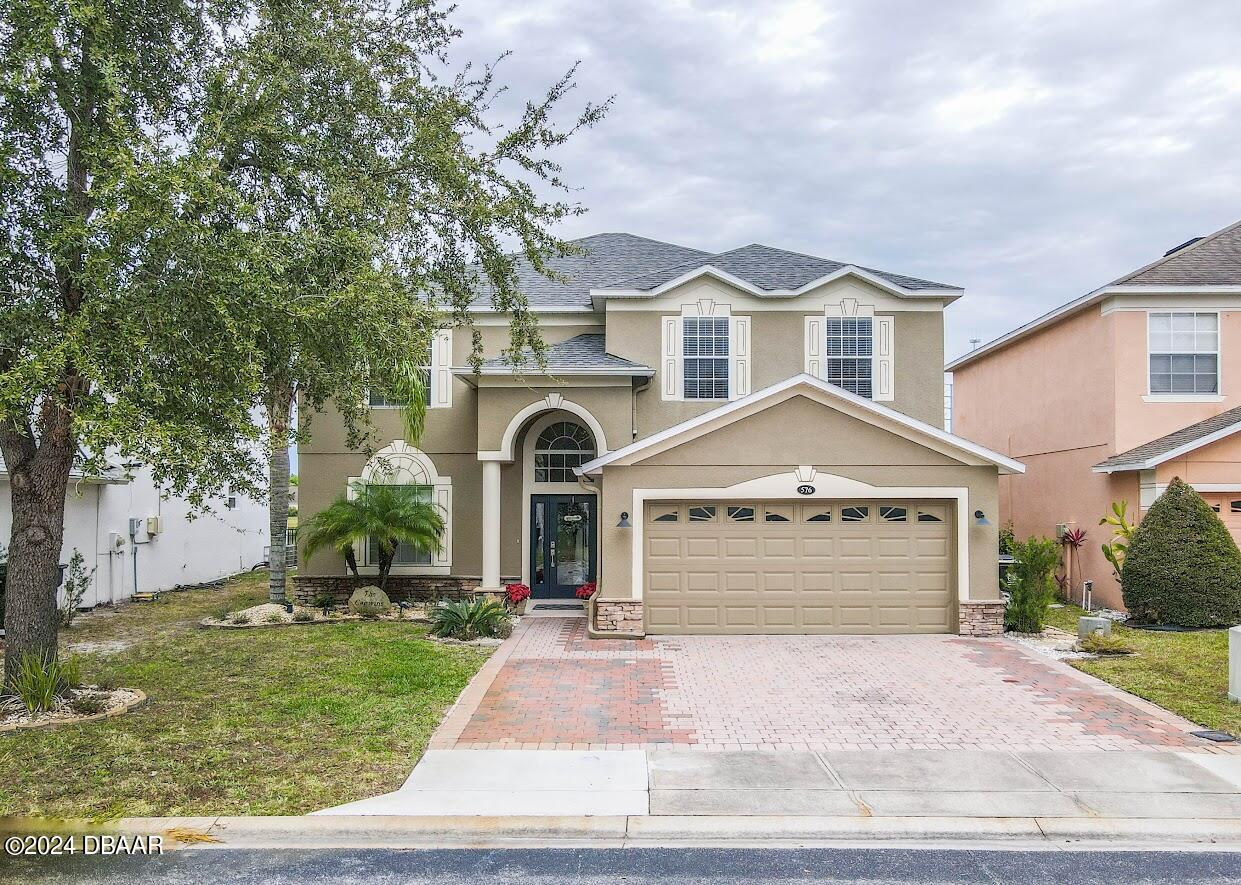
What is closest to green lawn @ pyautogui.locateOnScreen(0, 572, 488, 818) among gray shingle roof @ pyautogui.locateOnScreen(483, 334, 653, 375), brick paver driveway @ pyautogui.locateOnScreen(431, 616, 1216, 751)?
brick paver driveway @ pyautogui.locateOnScreen(431, 616, 1216, 751)

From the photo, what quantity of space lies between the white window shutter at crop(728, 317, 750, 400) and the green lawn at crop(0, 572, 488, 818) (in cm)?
757

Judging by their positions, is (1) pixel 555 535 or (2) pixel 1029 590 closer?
(2) pixel 1029 590

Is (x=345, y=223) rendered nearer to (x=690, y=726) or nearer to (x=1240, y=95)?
(x=690, y=726)

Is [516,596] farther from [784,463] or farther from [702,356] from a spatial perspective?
[702,356]

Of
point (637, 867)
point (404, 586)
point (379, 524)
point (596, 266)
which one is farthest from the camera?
point (596, 266)

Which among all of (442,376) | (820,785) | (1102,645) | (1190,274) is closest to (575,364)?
(442,376)

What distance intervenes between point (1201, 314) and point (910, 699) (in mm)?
11512

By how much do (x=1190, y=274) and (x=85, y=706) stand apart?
18896 mm

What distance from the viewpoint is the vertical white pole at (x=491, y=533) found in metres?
15.8

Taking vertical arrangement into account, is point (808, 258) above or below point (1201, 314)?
above

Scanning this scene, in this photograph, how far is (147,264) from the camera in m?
7.62

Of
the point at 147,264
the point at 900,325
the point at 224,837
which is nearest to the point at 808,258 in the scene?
the point at 900,325

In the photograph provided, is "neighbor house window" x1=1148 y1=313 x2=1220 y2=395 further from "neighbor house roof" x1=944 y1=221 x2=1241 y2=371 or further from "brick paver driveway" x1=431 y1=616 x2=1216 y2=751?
"brick paver driveway" x1=431 y1=616 x2=1216 y2=751

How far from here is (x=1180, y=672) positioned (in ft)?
35.5
